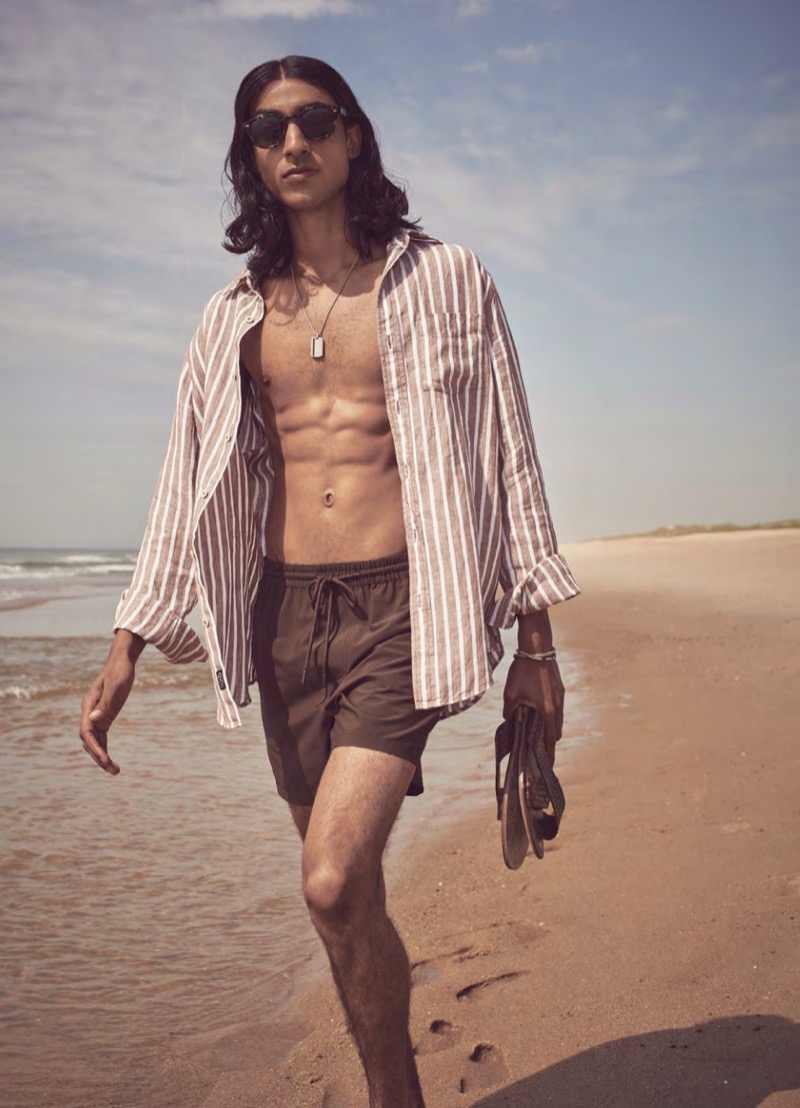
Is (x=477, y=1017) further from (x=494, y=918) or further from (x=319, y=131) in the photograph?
(x=319, y=131)

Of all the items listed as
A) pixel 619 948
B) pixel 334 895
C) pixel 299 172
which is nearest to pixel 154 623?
pixel 334 895

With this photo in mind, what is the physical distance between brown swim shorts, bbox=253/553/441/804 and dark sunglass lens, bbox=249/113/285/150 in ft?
3.53

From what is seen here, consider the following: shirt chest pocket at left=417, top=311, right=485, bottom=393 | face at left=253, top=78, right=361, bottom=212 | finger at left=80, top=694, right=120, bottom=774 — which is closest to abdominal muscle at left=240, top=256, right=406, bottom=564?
shirt chest pocket at left=417, top=311, right=485, bottom=393

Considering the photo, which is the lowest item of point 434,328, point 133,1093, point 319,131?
point 133,1093

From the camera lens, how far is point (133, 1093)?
3.13 metres

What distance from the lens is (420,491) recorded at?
8.70 ft

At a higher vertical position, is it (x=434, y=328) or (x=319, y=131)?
(x=319, y=131)

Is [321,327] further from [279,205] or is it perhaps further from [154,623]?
[154,623]

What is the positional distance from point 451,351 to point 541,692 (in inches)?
32.4

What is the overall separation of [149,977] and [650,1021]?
1668 millimetres

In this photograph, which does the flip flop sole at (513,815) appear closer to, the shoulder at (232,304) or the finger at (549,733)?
the finger at (549,733)

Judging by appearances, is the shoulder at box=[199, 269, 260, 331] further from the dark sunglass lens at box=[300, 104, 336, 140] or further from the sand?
the sand

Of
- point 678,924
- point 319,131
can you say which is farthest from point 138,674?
point 319,131

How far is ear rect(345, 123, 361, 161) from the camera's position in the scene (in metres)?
3.13
